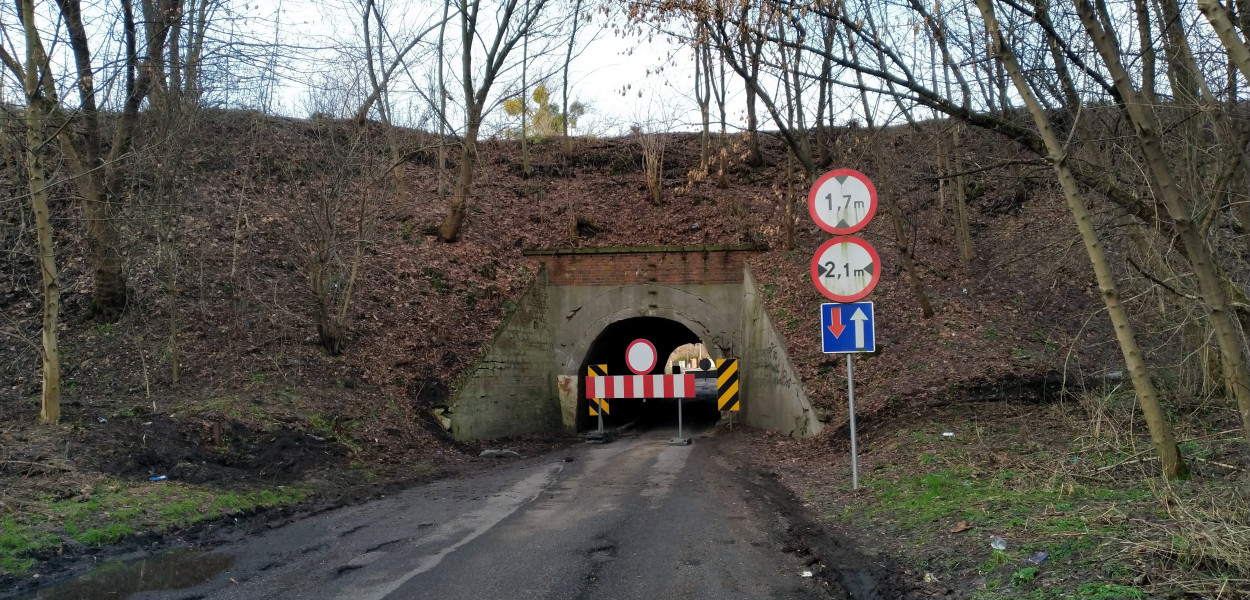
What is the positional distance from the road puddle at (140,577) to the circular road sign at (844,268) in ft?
17.5

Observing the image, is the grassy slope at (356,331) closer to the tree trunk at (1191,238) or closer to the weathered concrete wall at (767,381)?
the weathered concrete wall at (767,381)

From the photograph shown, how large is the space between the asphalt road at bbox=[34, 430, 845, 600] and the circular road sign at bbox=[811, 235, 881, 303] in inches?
81.8

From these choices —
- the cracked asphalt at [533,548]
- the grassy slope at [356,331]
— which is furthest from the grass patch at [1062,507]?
the cracked asphalt at [533,548]

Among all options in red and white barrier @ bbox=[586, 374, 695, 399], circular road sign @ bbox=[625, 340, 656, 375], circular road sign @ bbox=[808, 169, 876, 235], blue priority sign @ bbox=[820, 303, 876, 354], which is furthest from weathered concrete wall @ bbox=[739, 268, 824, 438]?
circular road sign @ bbox=[808, 169, 876, 235]

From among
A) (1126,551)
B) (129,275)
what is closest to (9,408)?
(129,275)

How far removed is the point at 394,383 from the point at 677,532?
7921 millimetres

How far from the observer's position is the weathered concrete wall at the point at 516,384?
540 inches

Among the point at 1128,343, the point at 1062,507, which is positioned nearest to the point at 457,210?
the point at 1128,343

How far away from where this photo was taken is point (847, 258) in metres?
7.43

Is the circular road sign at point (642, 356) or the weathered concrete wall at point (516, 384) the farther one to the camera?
the circular road sign at point (642, 356)

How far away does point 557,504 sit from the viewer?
7.54 meters

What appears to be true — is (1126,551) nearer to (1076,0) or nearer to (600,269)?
(1076,0)

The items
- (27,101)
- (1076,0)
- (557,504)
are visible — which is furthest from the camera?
(27,101)

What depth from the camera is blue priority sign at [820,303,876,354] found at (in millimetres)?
7445
